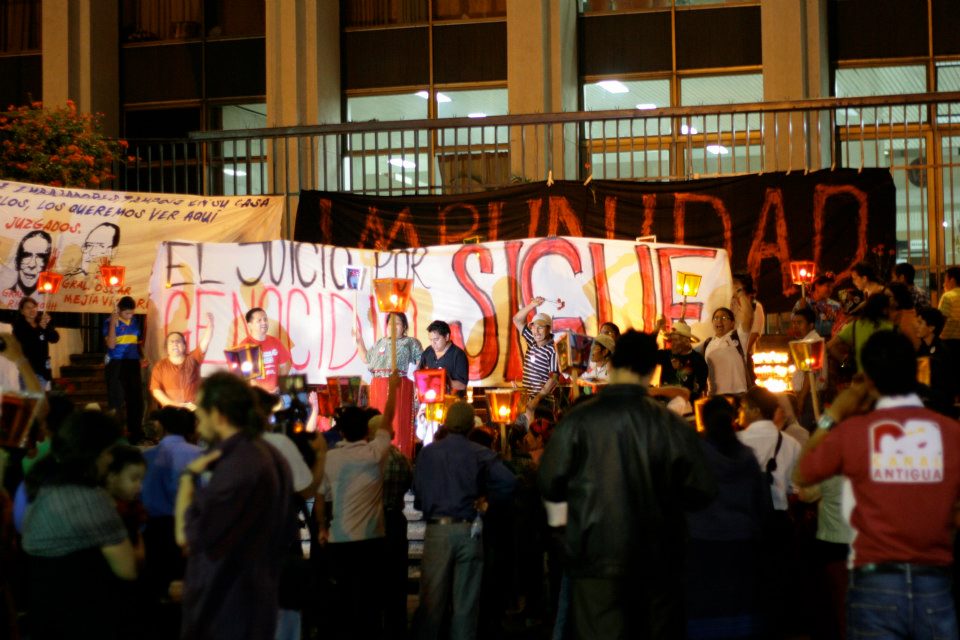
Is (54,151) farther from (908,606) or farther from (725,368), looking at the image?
(908,606)

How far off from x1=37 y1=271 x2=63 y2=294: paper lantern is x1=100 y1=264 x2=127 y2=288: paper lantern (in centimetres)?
78

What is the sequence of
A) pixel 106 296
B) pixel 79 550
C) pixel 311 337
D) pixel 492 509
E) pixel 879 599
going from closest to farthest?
pixel 879 599 → pixel 79 550 → pixel 492 509 → pixel 311 337 → pixel 106 296

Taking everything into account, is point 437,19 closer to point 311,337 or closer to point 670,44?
point 670,44

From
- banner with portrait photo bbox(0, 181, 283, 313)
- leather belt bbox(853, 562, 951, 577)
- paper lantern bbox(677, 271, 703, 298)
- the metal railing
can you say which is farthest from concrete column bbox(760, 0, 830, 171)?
leather belt bbox(853, 562, 951, 577)

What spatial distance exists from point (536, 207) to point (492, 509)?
767 cm

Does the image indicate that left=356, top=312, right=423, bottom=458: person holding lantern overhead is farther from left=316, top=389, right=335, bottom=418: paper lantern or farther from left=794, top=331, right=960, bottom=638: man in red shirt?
left=794, top=331, right=960, bottom=638: man in red shirt

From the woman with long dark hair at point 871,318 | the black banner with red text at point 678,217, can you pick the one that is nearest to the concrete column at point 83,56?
the black banner with red text at point 678,217

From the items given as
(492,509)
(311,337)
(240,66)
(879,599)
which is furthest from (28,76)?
(879,599)

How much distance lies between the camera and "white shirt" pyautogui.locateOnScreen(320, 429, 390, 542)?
8539 millimetres

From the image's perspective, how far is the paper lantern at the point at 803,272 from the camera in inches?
605

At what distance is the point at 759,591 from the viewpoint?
7.20 metres

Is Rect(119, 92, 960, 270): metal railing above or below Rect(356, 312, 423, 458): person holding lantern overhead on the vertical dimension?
above

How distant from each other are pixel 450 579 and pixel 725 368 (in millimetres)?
4955

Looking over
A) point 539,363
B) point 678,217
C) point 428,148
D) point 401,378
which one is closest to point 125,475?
point 401,378
